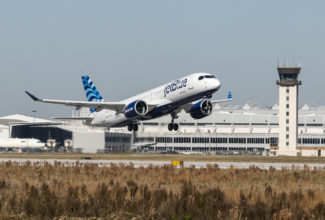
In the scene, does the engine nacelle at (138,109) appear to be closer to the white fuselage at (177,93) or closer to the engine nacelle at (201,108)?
the white fuselage at (177,93)

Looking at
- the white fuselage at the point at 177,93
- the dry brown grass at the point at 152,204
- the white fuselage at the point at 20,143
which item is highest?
the white fuselage at the point at 177,93

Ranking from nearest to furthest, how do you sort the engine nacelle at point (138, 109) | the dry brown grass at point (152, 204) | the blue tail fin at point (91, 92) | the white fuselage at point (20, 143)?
the dry brown grass at point (152, 204), the engine nacelle at point (138, 109), the blue tail fin at point (91, 92), the white fuselage at point (20, 143)

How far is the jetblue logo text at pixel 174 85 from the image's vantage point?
61.4 metres

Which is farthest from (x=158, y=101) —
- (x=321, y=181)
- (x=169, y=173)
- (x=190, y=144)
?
(x=190, y=144)

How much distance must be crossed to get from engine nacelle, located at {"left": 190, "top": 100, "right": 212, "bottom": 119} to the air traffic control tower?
97.8m

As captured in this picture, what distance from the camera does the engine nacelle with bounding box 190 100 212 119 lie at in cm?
6631

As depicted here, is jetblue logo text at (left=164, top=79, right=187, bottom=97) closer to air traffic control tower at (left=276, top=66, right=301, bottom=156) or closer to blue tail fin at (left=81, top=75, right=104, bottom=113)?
blue tail fin at (left=81, top=75, right=104, bottom=113)

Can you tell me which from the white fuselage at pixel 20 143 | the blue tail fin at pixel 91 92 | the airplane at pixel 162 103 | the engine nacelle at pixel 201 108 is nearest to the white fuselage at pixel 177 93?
the airplane at pixel 162 103

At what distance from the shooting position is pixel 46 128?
483 feet

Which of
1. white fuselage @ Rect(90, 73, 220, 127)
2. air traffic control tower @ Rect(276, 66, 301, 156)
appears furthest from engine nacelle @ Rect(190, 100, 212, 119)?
air traffic control tower @ Rect(276, 66, 301, 156)

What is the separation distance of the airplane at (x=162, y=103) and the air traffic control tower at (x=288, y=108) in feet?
302

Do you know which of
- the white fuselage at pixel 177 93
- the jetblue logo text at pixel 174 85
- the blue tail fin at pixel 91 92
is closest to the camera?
the white fuselage at pixel 177 93

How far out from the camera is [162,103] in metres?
63.2

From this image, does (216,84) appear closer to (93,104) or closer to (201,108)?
(201,108)
